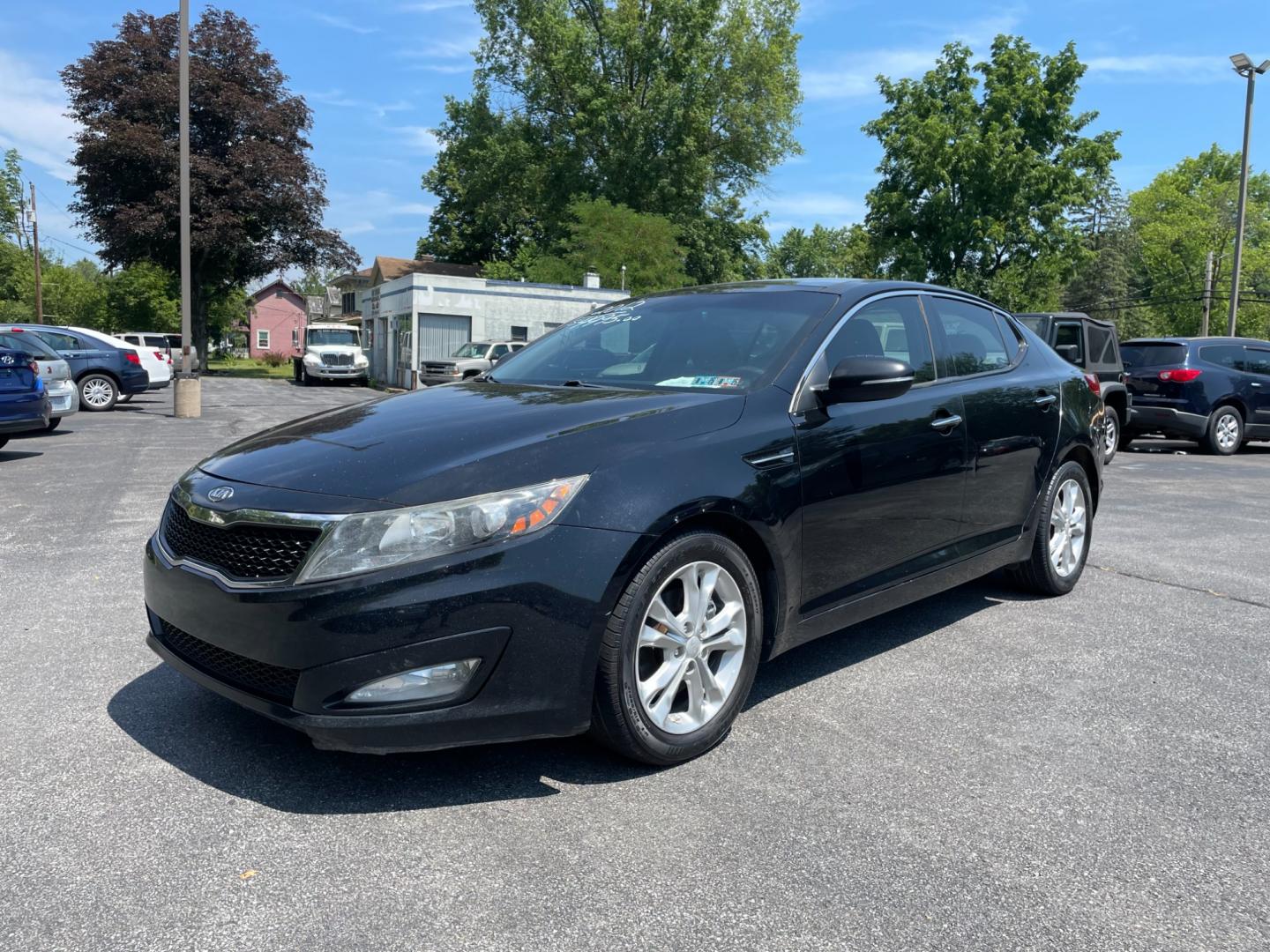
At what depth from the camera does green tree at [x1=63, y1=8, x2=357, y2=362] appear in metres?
40.5

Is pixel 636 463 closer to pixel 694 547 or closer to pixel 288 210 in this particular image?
pixel 694 547

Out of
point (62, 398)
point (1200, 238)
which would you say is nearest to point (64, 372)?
point (62, 398)

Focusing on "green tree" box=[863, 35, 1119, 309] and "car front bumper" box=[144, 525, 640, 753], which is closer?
"car front bumper" box=[144, 525, 640, 753]

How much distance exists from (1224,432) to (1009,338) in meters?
11.7

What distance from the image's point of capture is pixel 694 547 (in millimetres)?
3172

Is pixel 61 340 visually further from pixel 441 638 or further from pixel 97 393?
pixel 441 638

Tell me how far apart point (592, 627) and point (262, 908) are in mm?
1092

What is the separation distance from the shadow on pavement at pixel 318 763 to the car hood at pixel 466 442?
0.88 m

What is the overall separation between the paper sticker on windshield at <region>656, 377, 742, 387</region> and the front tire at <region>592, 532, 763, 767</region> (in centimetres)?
71

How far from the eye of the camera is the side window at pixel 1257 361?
15.2 metres

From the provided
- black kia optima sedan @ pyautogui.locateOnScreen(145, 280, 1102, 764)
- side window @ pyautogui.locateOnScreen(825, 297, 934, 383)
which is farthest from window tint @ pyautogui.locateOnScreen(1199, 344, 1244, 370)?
side window @ pyautogui.locateOnScreen(825, 297, 934, 383)

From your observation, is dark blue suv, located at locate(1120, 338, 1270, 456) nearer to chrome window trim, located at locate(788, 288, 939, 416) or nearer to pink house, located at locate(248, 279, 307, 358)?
chrome window trim, located at locate(788, 288, 939, 416)

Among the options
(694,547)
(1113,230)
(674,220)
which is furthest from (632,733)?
(1113,230)

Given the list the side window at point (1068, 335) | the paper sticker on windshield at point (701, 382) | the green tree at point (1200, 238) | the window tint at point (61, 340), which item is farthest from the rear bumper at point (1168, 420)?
the green tree at point (1200, 238)
